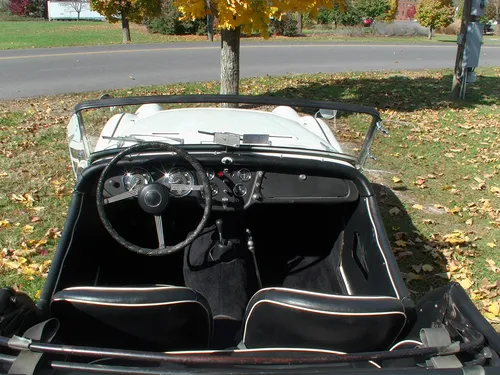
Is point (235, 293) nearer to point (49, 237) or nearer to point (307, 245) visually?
point (307, 245)

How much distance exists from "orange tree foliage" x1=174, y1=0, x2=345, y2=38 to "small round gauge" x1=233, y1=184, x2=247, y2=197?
387 centimetres

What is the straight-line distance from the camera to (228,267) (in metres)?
3.76

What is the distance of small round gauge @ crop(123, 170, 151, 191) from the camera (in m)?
3.25

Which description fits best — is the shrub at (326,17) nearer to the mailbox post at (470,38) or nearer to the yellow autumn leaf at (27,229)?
the mailbox post at (470,38)

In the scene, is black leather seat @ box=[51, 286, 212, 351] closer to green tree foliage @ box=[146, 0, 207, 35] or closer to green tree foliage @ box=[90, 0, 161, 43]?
green tree foliage @ box=[90, 0, 161, 43]

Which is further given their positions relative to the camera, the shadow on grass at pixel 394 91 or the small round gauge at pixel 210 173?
the shadow on grass at pixel 394 91

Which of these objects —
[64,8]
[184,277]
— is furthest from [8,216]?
[64,8]

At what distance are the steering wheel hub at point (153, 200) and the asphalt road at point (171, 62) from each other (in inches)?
349

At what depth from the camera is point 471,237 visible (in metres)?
5.39

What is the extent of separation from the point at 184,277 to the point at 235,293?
20.0 inches

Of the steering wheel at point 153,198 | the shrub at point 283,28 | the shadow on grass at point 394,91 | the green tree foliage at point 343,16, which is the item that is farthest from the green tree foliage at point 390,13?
the steering wheel at point 153,198

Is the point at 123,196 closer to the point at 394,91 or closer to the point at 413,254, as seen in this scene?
the point at 413,254

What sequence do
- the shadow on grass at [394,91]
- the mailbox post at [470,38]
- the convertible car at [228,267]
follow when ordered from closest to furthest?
the convertible car at [228,267]
the mailbox post at [470,38]
the shadow on grass at [394,91]

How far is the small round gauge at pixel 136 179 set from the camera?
10.7 feet
